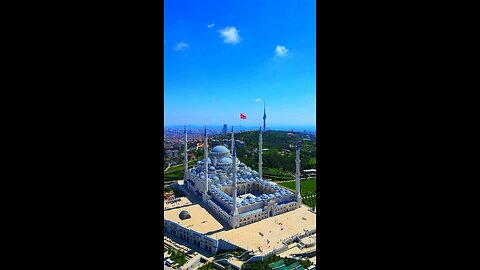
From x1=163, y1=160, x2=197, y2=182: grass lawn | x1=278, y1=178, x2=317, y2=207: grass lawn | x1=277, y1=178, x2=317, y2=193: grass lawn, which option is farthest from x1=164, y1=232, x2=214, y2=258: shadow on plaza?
x1=163, y1=160, x2=197, y2=182: grass lawn

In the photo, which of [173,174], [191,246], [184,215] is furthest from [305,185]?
[173,174]

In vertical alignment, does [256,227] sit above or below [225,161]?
below

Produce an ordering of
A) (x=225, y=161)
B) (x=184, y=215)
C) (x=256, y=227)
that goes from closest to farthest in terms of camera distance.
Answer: (x=256, y=227), (x=184, y=215), (x=225, y=161)

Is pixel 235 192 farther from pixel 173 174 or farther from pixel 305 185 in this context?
pixel 173 174

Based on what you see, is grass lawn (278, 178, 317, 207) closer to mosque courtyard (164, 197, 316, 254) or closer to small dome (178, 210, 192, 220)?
mosque courtyard (164, 197, 316, 254)

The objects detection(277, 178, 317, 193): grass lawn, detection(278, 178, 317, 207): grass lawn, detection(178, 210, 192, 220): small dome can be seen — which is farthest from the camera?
detection(277, 178, 317, 193): grass lawn

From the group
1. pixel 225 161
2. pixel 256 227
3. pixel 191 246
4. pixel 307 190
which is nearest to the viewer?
pixel 191 246

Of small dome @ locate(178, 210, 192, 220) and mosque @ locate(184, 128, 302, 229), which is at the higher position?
mosque @ locate(184, 128, 302, 229)

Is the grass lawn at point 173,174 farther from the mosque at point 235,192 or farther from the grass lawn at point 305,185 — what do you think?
the grass lawn at point 305,185

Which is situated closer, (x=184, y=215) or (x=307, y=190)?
(x=184, y=215)
